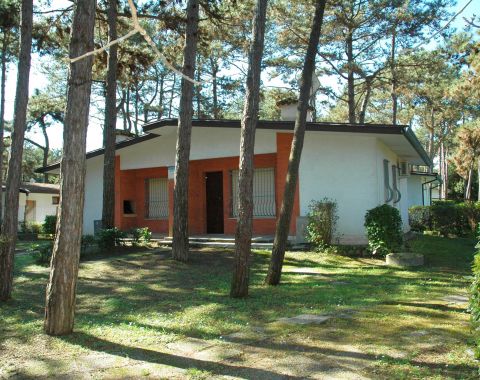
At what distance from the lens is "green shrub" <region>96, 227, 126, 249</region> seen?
13.2m

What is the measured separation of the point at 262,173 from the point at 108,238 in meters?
5.41

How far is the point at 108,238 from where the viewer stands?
13250 millimetres

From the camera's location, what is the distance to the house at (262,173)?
13.6 metres

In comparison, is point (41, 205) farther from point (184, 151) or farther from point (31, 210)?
point (184, 151)

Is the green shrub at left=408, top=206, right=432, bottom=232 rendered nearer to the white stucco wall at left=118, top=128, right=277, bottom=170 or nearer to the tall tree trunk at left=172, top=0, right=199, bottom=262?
the white stucco wall at left=118, top=128, right=277, bottom=170

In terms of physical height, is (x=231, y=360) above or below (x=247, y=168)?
below

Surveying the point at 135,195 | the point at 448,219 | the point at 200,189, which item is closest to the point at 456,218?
the point at 448,219

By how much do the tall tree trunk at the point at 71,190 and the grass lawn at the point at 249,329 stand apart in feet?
1.18

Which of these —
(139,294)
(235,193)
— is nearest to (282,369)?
(139,294)

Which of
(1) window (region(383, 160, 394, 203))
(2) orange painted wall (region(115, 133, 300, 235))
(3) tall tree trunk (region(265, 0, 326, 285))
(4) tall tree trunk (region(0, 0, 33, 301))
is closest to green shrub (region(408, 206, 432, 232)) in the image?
(1) window (region(383, 160, 394, 203))

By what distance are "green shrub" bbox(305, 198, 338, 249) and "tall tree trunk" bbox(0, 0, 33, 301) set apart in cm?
777

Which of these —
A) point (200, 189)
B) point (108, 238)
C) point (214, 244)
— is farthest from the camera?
point (200, 189)

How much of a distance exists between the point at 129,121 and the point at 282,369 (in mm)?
35047

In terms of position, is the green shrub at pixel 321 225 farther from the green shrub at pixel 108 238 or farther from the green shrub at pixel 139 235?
the green shrub at pixel 108 238
